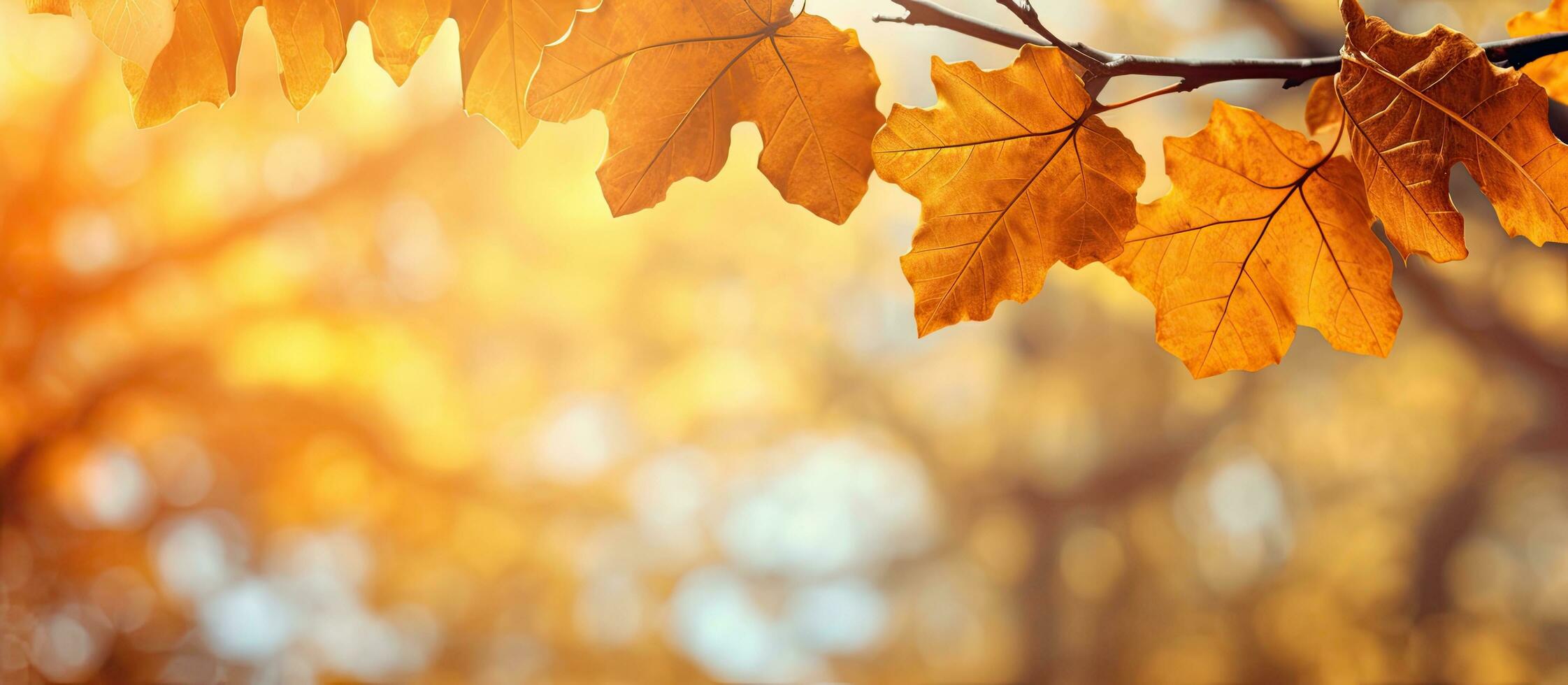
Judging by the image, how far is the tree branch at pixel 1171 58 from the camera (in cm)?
24

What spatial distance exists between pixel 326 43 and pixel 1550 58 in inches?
17.6

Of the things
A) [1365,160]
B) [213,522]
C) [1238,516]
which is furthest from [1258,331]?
[213,522]

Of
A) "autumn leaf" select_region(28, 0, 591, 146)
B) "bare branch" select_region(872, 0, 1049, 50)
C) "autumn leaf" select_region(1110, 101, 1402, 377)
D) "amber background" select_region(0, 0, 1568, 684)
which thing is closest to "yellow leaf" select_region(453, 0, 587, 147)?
"autumn leaf" select_region(28, 0, 591, 146)

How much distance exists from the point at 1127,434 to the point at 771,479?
2.60 feet

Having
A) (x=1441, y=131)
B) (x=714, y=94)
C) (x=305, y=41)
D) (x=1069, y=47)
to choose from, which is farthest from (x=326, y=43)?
(x=1441, y=131)

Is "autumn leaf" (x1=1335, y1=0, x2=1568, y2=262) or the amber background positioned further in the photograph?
the amber background

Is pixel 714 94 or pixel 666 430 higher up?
pixel 666 430

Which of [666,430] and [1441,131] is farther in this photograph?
[666,430]

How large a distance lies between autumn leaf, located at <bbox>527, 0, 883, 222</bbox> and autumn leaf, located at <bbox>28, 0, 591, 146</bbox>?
0.03 meters

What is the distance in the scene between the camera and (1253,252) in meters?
0.28

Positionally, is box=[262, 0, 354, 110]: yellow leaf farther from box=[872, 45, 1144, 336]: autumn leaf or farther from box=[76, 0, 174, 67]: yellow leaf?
box=[872, 45, 1144, 336]: autumn leaf

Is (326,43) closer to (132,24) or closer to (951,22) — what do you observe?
(132,24)

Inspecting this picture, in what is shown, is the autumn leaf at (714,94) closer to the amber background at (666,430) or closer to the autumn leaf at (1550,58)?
the autumn leaf at (1550,58)

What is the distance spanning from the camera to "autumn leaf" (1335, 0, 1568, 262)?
225 mm
